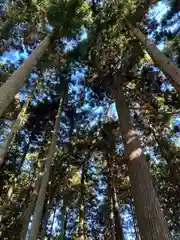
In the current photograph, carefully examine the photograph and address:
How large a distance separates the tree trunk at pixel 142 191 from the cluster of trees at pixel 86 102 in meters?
0.04

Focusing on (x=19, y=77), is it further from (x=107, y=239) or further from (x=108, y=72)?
(x=107, y=239)

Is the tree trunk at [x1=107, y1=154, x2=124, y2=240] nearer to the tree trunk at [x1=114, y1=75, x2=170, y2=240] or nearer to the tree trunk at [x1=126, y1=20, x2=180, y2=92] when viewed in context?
the tree trunk at [x1=114, y1=75, x2=170, y2=240]

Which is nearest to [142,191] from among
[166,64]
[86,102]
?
[166,64]

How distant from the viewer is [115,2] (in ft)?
34.5

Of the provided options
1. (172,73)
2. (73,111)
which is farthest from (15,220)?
(172,73)

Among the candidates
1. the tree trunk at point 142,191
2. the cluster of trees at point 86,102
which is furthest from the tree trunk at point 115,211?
the tree trunk at point 142,191

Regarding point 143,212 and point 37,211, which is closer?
point 143,212

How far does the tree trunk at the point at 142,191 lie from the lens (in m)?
4.70

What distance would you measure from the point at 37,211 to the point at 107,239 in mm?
9578

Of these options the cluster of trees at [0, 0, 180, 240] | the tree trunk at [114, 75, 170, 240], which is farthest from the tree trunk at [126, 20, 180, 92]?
the tree trunk at [114, 75, 170, 240]

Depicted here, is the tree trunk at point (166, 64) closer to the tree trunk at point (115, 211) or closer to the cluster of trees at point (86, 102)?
the cluster of trees at point (86, 102)

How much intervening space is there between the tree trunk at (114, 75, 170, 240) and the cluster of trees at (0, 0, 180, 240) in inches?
1.5

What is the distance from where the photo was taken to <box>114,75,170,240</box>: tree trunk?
4.70 metres

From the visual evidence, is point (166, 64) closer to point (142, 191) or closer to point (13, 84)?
point (142, 191)
